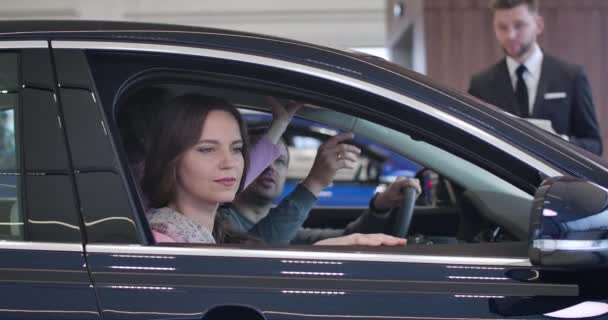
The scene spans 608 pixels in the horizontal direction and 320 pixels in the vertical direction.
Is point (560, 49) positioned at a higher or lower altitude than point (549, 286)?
higher

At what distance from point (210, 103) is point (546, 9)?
5472 millimetres

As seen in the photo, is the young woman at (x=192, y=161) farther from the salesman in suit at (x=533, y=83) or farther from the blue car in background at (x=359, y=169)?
the blue car in background at (x=359, y=169)

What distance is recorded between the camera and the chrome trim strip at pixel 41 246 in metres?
1.88

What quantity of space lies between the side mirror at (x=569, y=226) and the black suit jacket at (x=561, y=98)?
254 centimetres

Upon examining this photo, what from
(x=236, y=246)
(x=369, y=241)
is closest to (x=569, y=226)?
(x=369, y=241)

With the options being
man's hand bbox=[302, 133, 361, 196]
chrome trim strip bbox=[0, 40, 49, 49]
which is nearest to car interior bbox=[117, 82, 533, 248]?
man's hand bbox=[302, 133, 361, 196]

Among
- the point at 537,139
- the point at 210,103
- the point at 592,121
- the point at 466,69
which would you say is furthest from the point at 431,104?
the point at 466,69

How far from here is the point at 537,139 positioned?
1.95 m

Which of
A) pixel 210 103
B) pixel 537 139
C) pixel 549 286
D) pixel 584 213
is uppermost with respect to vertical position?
pixel 210 103

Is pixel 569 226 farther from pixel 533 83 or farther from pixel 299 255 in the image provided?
pixel 533 83

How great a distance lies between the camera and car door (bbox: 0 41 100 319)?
6.01ft

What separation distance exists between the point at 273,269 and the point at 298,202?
1115 millimetres

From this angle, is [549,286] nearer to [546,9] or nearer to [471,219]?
[471,219]

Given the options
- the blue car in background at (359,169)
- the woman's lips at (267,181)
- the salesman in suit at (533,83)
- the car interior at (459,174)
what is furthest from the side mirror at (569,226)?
the blue car in background at (359,169)
